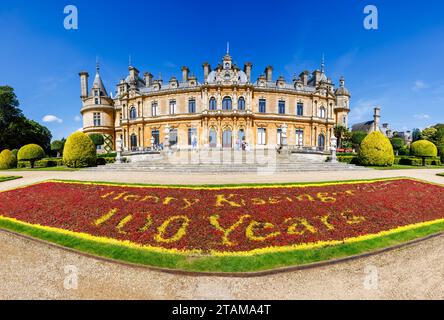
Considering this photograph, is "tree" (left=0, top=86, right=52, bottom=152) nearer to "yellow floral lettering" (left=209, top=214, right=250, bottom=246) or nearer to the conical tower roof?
the conical tower roof

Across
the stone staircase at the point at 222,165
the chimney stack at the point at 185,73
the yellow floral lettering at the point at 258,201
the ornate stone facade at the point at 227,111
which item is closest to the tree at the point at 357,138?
the ornate stone facade at the point at 227,111

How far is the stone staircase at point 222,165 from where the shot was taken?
16.6 m

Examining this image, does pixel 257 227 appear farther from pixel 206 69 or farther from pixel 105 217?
pixel 206 69

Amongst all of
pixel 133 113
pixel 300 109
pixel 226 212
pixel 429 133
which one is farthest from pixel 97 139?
pixel 429 133

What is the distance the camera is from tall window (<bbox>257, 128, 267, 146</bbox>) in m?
34.7

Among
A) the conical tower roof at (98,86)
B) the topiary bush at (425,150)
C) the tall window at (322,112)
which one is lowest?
the topiary bush at (425,150)

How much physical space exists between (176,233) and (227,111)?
2948 centimetres

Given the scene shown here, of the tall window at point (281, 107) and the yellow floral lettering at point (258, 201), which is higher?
the tall window at point (281, 107)

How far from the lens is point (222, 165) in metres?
17.6

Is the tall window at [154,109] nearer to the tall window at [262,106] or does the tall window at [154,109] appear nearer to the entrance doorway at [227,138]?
the entrance doorway at [227,138]

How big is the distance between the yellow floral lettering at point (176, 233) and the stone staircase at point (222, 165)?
943 cm

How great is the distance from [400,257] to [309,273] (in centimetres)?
247
